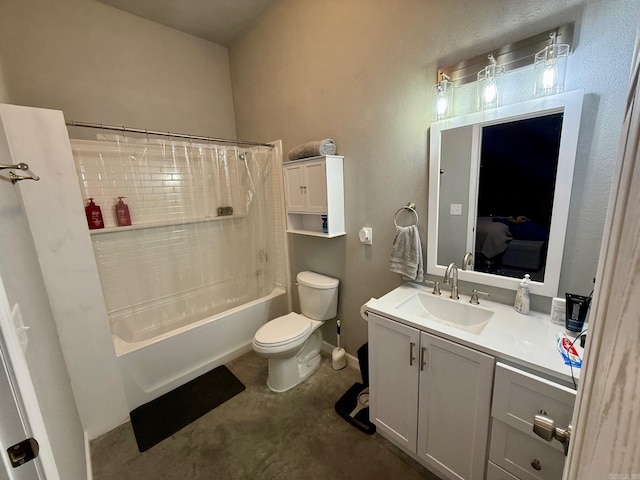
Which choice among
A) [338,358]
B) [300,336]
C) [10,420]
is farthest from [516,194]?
[10,420]

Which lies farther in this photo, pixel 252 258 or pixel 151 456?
pixel 252 258

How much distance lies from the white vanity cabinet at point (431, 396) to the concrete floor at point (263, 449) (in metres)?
0.19

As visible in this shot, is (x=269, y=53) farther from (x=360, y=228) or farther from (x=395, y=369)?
(x=395, y=369)

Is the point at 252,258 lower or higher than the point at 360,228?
lower

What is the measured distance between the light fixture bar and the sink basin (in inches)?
45.9

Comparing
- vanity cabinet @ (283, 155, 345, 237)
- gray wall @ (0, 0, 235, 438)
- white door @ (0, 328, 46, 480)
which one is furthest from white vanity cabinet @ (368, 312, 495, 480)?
gray wall @ (0, 0, 235, 438)

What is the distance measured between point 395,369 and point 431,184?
1.05 m

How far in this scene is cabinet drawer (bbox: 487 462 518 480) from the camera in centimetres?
109

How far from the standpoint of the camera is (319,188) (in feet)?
6.41

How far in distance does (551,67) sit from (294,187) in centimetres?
160

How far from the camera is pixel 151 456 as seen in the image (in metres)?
1.53

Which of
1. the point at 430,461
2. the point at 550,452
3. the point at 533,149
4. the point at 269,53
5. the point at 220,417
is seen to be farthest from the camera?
the point at 269,53

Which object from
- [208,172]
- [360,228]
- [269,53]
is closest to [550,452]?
[360,228]

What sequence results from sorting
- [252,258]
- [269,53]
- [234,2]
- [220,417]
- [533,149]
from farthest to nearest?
[252,258]
[269,53]
[234,2]
[220,417]
[533,149]
